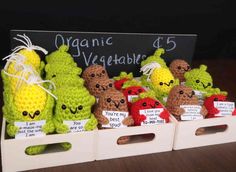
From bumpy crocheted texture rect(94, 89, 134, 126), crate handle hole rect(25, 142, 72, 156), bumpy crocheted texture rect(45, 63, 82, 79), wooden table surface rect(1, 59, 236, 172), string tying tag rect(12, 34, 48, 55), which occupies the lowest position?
wooden table surface rect(1, 59, 236, 172)

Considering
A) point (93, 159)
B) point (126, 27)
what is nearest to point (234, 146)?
point (93, 159)

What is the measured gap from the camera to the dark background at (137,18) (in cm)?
140

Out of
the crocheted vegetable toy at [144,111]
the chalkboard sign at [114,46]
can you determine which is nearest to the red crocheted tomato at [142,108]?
the crocheted vegetable toy at [144,111]

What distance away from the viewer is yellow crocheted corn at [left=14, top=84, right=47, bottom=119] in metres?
0.74

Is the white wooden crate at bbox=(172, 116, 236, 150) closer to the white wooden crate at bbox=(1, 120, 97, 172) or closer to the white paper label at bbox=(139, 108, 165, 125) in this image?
the white paper label at bbox=(139, 108, 165, 125)

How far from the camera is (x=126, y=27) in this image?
1531 millimetres

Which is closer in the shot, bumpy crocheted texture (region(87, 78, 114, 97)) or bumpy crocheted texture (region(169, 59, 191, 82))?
bumpy crocheted texture (region(87, 78, 114, 97))

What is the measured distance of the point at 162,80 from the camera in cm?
101

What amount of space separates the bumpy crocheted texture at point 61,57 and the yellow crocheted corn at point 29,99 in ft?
0.82

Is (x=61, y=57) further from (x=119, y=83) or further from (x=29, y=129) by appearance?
(x=29, y=129)

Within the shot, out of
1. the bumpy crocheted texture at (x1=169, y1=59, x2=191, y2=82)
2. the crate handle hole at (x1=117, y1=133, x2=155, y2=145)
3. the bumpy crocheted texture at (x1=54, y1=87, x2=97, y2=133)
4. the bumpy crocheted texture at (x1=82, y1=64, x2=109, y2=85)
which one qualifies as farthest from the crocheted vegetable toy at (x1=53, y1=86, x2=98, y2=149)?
the bumpy crocheted texture at (x1=169, y1=59, x2=191, y2=82)

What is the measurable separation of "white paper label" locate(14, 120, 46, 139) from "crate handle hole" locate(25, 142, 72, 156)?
1.4 inches

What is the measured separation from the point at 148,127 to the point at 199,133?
0.18 metres

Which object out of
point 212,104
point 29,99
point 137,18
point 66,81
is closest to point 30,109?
point 29,99
